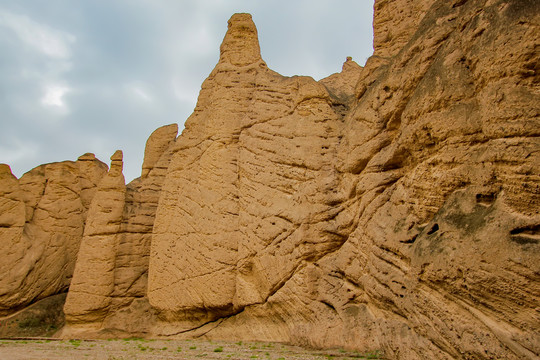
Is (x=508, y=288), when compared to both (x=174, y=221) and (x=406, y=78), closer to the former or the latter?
(x=406, y=78)

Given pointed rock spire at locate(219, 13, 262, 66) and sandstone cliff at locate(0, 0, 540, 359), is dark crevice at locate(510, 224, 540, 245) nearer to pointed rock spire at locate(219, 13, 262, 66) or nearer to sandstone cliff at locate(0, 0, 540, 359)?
sandstone cliff at locate(0, 0, 540, 359)

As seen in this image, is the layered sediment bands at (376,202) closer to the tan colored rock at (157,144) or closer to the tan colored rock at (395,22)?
the tan colored rock at (395,22)

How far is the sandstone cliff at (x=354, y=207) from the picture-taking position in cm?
493

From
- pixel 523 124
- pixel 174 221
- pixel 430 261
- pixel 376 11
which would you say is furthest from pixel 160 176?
pixel 523 124

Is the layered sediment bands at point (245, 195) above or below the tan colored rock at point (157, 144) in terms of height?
below

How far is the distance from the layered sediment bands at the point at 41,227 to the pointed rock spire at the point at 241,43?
28.2 ft

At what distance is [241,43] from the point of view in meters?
13.0

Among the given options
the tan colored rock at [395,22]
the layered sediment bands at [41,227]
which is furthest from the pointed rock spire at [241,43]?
the layered sediment bands at [41,227]

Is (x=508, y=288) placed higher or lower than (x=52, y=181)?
lower

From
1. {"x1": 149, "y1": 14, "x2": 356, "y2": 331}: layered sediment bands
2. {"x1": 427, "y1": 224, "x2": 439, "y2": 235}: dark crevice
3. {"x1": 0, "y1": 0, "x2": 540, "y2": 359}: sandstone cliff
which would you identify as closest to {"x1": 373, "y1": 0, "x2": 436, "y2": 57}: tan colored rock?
{"x1": 0, "y1": 0, "x2": 540, "y2": 359}: sandstone cliff

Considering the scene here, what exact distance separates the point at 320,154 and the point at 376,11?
503 centimetres

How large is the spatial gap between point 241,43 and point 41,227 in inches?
417

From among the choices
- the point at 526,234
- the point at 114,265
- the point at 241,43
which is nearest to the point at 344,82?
the point at 241,43

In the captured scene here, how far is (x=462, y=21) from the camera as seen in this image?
20.6ft
